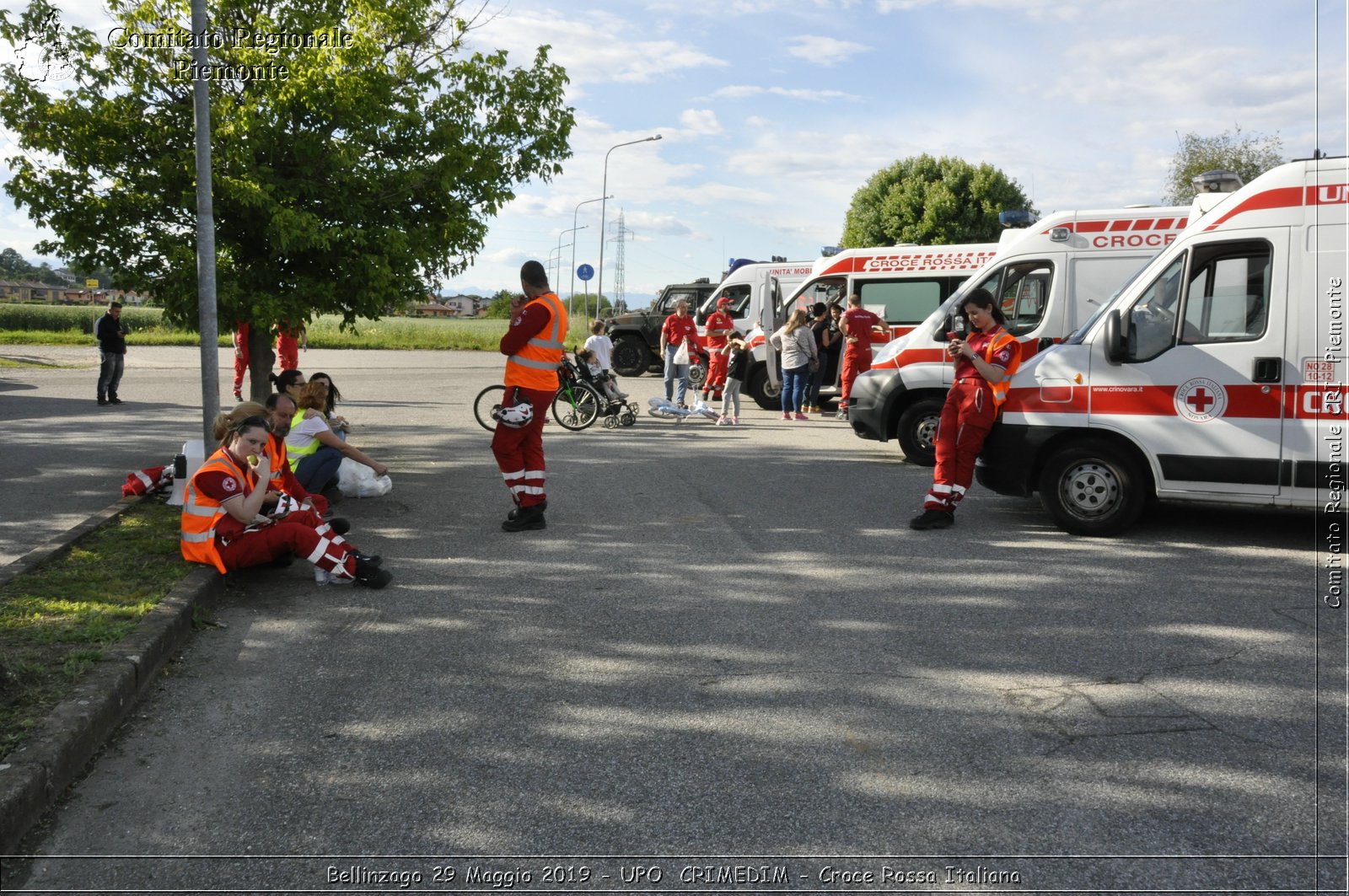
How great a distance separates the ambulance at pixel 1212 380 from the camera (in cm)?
730

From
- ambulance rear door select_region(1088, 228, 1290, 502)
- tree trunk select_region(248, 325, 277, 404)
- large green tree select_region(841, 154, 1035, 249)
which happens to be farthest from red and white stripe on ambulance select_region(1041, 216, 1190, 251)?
large green tree select_region(841, 154, 1035, 249)

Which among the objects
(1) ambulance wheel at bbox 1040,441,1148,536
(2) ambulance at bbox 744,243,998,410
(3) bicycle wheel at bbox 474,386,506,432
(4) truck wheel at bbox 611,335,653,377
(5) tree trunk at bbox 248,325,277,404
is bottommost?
(1) ambulance wheel at bbox 1040,441,1148,536

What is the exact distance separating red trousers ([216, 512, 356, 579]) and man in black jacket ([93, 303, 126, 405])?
12.9 meters

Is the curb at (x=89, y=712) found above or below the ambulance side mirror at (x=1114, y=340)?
below

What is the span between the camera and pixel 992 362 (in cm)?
825

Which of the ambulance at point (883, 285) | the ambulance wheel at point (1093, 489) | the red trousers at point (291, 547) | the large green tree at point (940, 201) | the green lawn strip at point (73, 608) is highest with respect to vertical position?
the large green tree at point (940, 201)

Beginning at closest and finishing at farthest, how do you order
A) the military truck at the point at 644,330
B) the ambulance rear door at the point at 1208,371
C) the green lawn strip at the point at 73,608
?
the green lawn strip at the point at 73,608 → the ambulance rear door at the point at 1208,371 → the military truck at the point at 644,330

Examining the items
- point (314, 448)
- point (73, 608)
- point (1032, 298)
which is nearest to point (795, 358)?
point (1032, 298)

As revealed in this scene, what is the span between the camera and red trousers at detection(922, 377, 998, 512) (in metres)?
8.26

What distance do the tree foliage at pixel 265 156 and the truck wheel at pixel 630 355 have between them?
15.7 m

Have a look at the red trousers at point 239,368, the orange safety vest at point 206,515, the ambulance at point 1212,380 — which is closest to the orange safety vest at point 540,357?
the orange safety vest at point 206,515

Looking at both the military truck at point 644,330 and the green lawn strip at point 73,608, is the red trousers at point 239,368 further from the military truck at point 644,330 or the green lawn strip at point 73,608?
the military truck at point 644,330

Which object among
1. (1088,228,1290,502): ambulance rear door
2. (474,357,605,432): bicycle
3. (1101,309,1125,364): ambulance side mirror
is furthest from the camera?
(474,357,605,432): bicycle

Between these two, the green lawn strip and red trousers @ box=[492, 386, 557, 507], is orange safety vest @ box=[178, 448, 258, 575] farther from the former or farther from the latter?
red trousers @ box=[492, 386, 557, 507]
